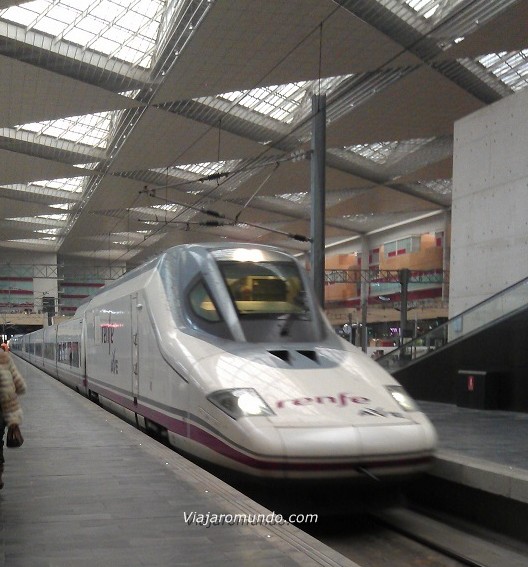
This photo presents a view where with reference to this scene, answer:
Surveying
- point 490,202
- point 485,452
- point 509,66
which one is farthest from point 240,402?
point 509,66

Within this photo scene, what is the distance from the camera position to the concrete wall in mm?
15031

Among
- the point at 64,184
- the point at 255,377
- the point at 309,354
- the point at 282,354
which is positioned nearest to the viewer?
the point at 255,377

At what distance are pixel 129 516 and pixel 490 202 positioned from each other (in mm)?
13300

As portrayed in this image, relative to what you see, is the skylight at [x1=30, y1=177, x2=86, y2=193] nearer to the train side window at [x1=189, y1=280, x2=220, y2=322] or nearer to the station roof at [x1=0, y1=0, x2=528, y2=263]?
the station roof at [x1=0, y1=0, x2=528, y2=263]

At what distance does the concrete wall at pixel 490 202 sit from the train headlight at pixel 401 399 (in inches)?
368

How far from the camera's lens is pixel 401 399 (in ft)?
20.9

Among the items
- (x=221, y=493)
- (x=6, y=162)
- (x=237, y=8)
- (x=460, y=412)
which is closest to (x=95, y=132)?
(x=6, y=162)

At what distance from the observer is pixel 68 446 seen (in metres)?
7.73

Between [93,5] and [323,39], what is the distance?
605 centimetres

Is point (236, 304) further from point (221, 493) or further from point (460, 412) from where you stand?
point (460, 412)

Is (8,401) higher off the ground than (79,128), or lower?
lower

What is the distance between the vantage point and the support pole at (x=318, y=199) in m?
13.1

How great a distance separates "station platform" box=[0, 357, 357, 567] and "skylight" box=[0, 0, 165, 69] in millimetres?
12972

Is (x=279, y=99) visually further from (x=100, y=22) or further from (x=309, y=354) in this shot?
(x=309, y=354)
